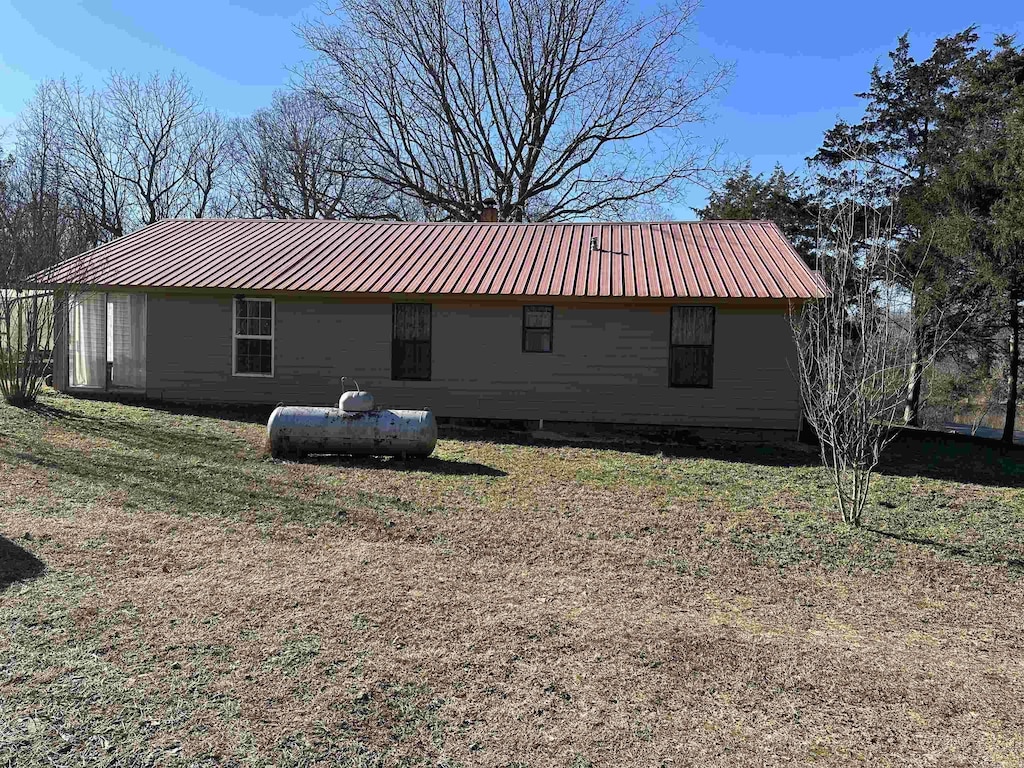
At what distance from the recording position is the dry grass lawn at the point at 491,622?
10.8 feet

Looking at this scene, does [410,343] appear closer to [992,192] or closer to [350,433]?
[350,433]

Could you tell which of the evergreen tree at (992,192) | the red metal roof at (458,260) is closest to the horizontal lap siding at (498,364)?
the red metal roof at (458,260)

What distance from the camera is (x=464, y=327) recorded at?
1339cm

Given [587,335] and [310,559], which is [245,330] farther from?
[310,559]

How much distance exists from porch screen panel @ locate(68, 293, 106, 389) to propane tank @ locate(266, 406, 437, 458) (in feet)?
24.8

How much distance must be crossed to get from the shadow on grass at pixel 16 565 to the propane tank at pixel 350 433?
156 inches

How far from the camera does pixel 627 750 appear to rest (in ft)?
10.5

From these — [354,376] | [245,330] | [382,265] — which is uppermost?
[382,265]

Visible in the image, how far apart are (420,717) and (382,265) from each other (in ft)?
38.9

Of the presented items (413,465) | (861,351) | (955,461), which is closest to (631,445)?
(413,465)

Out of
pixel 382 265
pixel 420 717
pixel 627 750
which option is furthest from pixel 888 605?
pixel 382 265

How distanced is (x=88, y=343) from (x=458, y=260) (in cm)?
812

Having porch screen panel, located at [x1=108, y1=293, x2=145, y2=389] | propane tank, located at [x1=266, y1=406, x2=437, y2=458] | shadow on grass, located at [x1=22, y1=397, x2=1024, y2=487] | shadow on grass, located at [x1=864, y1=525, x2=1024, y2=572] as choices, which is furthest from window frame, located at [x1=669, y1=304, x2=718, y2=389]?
porch screen panel, located at [x1=108, y1=293, x2=145, y2=389]

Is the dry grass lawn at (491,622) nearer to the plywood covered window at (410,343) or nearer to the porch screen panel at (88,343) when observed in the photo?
the plywood covered window at (410,343)
